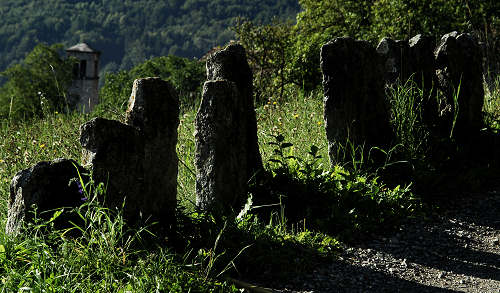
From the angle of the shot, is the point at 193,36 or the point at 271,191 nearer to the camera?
the point at 271,191

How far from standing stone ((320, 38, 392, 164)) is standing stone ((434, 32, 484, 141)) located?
1.34m

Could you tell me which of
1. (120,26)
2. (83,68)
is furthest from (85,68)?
(120,26)

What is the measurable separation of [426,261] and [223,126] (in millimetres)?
1939

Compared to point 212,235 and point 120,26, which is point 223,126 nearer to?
point 212,235

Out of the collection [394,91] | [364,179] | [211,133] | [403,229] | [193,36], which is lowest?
[403,229]

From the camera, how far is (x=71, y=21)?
114m

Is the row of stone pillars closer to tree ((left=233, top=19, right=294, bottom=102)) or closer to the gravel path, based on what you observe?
the gravel path

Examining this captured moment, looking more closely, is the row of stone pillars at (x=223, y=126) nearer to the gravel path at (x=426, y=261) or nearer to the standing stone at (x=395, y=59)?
the standing stone at (x=395, y=59)

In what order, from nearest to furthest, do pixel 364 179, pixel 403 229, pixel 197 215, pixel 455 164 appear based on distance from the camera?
1. pixel 197 215
2. pixel 403 229
3. pixel 364 179
4. pixel 455 164

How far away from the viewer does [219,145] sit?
4578mm

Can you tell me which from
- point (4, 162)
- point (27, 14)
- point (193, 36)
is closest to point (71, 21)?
point (27, 14)

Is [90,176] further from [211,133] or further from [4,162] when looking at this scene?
[4,162]

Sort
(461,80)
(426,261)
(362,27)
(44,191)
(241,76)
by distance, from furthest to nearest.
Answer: (362,27)
(461,80)
(241,76)
(426,261)
(44,191)

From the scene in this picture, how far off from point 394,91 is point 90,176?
3.75 metres
